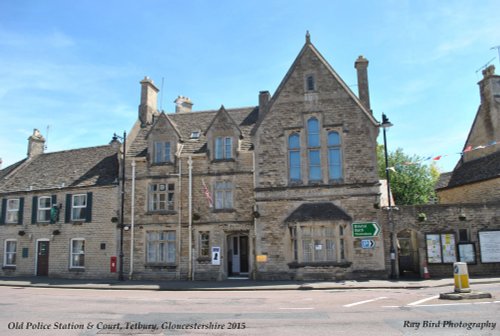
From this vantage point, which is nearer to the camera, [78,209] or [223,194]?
[223,194]

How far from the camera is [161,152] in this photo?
81.6 feet

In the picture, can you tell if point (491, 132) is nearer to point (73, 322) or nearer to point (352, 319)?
point (352, 319)

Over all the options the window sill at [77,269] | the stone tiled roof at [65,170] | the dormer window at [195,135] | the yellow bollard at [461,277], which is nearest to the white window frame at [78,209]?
the stone tiled roof at [65,170]

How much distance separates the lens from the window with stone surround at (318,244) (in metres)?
21.0

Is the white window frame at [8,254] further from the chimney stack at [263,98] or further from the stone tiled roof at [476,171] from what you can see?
the stone tiled roof at [476,171]

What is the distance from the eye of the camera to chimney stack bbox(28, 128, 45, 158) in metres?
32.7

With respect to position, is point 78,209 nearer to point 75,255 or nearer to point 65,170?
point 75,255

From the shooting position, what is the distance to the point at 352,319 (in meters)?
9.88

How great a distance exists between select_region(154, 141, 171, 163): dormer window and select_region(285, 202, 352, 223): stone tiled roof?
8.47 metres

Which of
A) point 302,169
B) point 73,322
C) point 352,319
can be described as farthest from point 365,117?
point 73,322

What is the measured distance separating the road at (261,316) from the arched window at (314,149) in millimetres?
8389

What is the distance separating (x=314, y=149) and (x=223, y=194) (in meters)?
5.78

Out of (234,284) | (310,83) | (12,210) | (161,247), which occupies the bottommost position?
(234,284)

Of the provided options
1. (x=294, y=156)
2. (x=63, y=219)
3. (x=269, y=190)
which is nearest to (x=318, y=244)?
(x=269, y=190)
